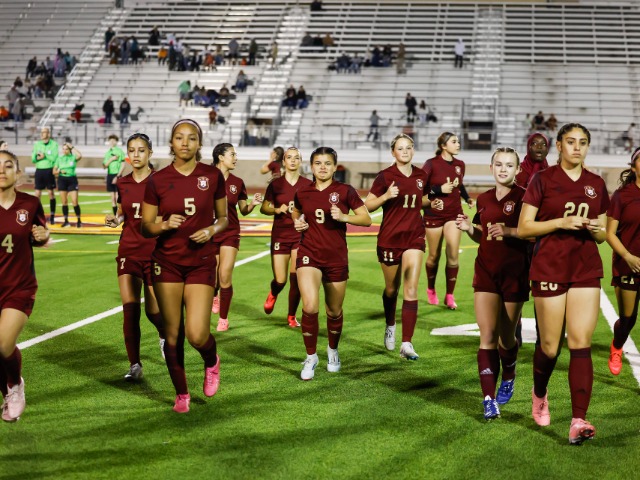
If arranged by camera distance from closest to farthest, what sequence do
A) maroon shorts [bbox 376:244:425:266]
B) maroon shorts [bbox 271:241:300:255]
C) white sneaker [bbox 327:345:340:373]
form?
white sneaker [bbox 327:345:340:373] < maroon shorts [bbox 376:244:425:266] < maroon shorts [bbox 271:241:300:255]

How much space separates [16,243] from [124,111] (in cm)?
3471

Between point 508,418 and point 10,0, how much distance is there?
175 feet

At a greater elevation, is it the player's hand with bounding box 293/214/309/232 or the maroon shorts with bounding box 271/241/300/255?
the player's hand with bounding box 293/214/309/232

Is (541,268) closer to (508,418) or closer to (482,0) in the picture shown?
(508,418)

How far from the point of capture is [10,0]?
53.1 metres

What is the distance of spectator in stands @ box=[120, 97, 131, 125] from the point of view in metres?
39.3

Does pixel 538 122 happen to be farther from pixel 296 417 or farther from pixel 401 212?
pixel 296 417

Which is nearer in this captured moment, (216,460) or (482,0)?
(216,460)

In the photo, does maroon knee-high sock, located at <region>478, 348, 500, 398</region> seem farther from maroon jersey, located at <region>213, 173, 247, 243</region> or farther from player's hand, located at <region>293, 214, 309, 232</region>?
maroon jersey, located at <region>213, 173, 247, 243</region>

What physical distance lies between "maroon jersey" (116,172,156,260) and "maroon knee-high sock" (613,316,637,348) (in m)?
4.11

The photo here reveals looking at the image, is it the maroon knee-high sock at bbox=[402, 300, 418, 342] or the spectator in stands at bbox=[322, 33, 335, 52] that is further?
the spectator in stands at bbox=[322, 33, 335, 52]

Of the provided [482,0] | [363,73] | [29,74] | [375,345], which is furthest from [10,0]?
[375,345]

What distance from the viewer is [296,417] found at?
20.8 feet

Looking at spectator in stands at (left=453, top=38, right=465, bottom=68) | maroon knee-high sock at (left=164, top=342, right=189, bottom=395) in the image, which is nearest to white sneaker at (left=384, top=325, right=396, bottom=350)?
maroon knee-high sock at (left=164, top=342, right=189, bottom=395)
